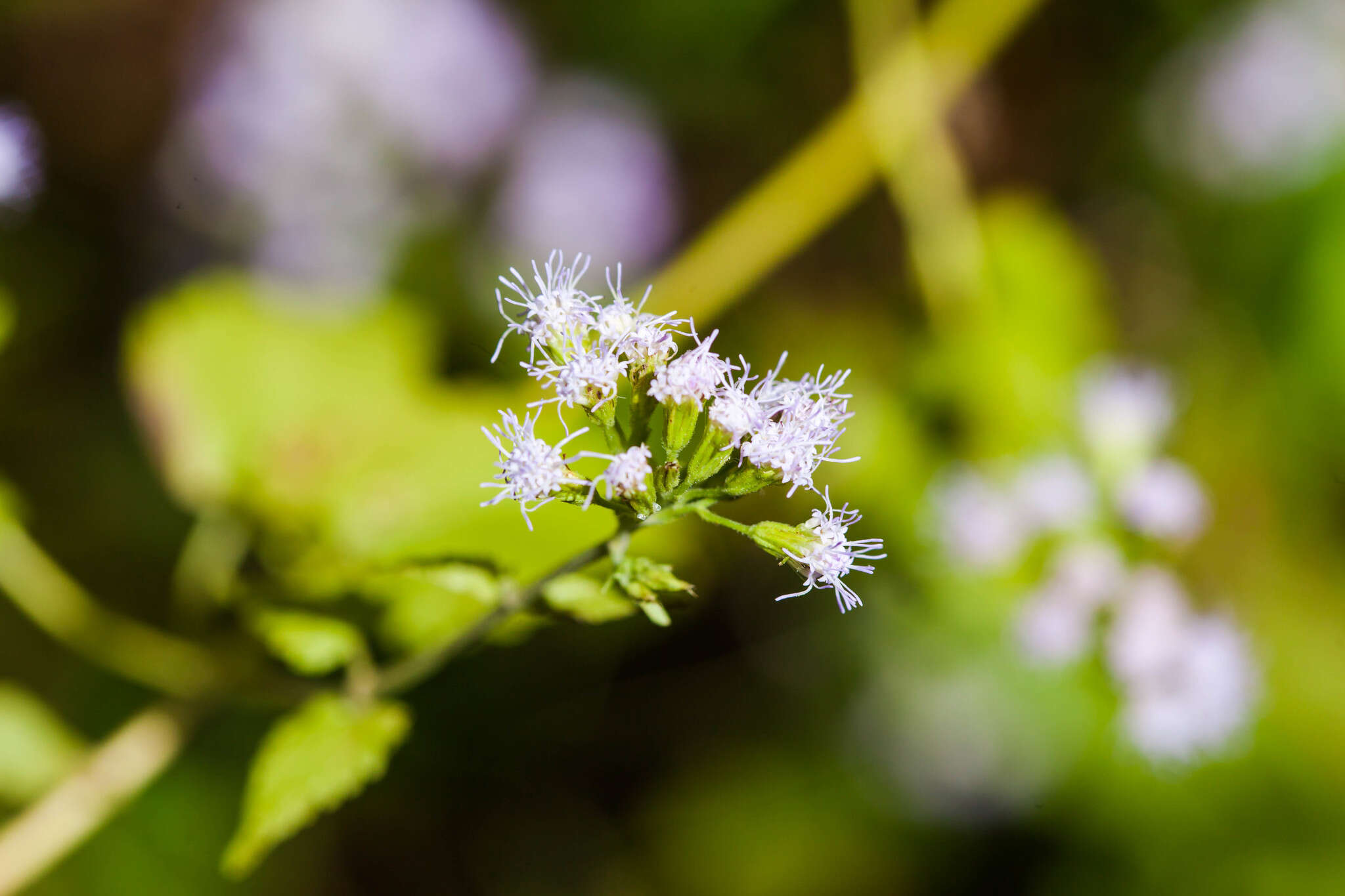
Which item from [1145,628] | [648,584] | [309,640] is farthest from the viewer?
[1145,628]

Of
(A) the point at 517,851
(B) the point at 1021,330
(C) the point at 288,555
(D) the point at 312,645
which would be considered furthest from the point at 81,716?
(B) the point at 1021,330

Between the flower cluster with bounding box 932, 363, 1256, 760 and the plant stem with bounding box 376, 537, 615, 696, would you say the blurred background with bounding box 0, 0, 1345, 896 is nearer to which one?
the flower cluster with bounding box 932, 363, 1256, 760

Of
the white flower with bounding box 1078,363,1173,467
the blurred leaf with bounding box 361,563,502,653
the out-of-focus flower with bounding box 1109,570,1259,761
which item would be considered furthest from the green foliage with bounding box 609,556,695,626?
the white flower with bounding box 1078,363,1173,467

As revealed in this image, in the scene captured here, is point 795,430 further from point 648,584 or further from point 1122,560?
point 1122,560

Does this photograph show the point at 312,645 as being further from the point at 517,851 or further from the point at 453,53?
the point at 453,53

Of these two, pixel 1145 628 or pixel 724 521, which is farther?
pixel 1145 628

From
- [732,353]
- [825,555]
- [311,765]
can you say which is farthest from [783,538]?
[732,353]

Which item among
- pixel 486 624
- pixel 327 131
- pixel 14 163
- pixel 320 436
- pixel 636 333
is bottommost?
pixel 486 624
